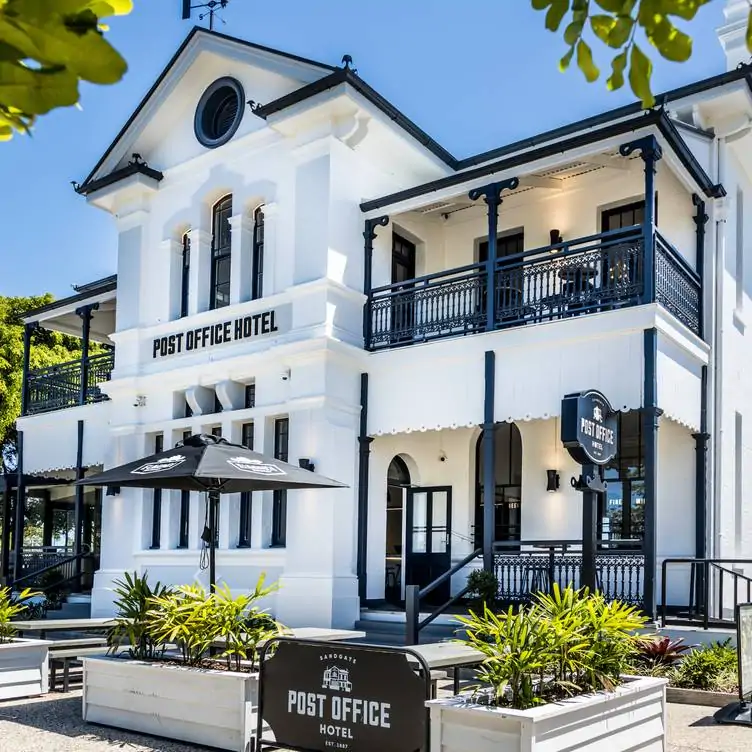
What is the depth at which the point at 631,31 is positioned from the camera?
2.89 meters

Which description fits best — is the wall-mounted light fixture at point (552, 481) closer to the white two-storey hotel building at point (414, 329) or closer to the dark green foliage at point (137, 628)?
the white two-storey hotel building at point (414, 329)

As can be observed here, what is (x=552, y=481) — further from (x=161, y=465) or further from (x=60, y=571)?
(x=60, y=571)

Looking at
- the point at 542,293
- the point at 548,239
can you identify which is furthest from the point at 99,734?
the point at 548,239

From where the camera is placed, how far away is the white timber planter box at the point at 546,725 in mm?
5746

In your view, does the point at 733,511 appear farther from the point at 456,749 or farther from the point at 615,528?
the point at 456,749

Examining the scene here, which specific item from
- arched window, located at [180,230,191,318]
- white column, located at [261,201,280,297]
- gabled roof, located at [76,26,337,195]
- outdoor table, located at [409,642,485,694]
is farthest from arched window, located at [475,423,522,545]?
outdoor table, located at [409,642,485,694]

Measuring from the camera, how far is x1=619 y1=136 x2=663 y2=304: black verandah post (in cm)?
1299

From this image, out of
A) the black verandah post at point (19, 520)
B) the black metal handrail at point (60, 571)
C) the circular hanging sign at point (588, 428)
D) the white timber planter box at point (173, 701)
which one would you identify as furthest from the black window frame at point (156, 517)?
the circular hanging sign at point (588, 428)

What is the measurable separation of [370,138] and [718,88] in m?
5.54

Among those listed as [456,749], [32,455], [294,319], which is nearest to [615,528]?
[294,319]

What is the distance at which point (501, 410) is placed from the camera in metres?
14.5

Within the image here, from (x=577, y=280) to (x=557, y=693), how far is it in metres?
8.60

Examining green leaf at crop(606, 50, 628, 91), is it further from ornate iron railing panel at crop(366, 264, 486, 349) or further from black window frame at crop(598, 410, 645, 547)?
black window frame at crop(598, 410, 645, 547)

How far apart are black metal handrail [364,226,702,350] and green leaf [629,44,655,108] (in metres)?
10.4
